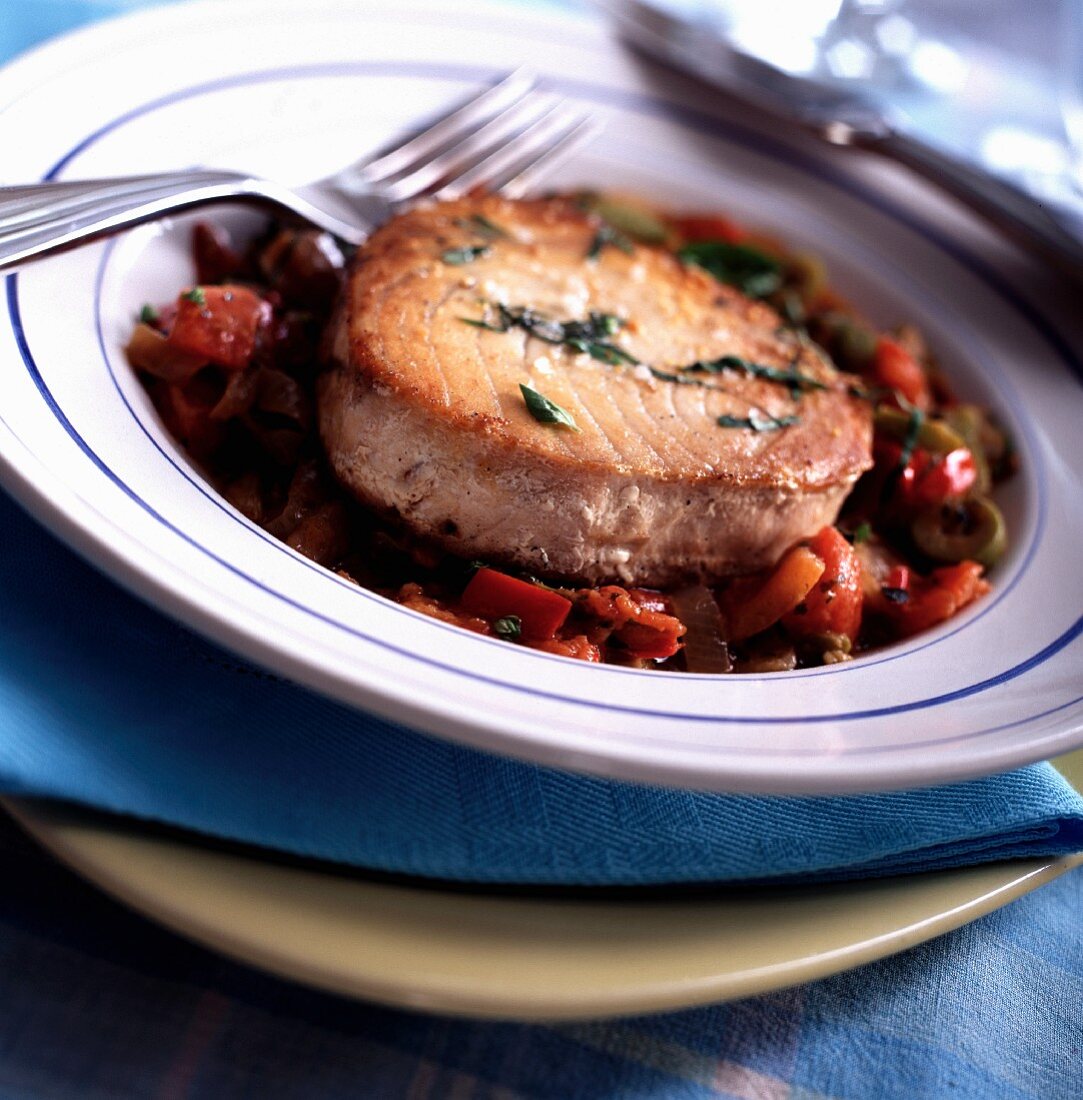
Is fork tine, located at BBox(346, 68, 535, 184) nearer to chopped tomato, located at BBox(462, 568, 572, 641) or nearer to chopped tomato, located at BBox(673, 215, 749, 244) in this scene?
chopped tomato, located at BBox(673, 215, 749, 244)

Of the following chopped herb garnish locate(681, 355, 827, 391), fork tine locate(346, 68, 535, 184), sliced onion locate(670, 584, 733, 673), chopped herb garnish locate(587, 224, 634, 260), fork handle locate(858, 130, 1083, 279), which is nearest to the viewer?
sliced onion locate(670, 584, 733, 673)

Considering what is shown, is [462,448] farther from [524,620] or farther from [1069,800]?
[1069,800]

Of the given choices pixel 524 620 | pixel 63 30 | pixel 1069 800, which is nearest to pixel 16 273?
pixel 524 620

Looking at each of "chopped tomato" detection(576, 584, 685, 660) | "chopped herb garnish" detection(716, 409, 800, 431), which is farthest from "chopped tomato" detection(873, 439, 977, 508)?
"chopped tomato" detection(576, 584, 685, 660)

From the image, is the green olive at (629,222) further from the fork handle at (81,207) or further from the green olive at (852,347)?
the fork handle at (81,207)

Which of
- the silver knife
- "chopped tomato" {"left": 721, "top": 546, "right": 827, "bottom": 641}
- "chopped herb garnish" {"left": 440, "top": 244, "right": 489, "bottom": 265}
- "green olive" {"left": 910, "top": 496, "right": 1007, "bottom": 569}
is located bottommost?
"chopped tomato" {"left": 721, "top": 546, "right": 827, "bottom": 641}

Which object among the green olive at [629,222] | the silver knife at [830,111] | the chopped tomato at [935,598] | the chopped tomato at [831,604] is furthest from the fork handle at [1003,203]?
the chopped tomato at [831,604]
